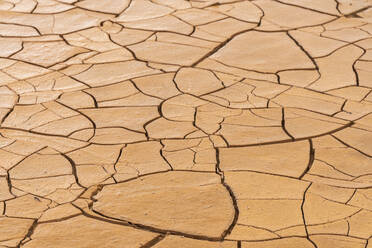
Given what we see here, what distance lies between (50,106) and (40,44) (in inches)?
42.6

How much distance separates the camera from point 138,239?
299cm

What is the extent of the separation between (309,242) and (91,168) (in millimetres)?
1166

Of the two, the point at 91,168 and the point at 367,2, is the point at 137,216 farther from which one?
the point at 367,2

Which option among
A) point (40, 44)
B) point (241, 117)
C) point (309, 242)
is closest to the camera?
point (309, 242)

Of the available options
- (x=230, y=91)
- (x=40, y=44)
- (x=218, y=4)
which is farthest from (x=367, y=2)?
(x=40, y=44)

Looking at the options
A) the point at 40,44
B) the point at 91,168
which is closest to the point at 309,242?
the point at 91,168

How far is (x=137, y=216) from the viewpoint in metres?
3.15

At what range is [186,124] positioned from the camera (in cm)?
399

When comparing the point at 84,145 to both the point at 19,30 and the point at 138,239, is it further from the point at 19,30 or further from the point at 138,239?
the point at 19,30

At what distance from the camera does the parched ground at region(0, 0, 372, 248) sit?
3094 millimetres

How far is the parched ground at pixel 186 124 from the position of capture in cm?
309

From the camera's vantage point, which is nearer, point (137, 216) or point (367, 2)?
point (137, 216)

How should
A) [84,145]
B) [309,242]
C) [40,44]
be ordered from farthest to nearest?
[40,44]
[84,145]
[309,242]

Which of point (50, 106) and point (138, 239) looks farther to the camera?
point (50, 106)
